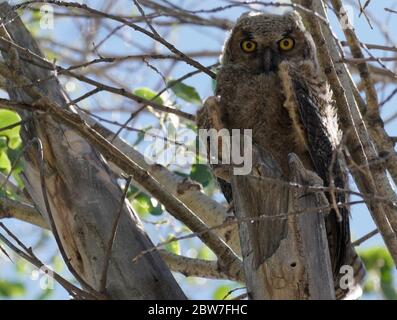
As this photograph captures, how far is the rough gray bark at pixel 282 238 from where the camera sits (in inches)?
104

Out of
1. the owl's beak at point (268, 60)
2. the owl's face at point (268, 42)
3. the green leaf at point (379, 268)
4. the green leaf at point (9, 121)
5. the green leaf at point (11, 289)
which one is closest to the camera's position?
the green leaf at point (9, 121)

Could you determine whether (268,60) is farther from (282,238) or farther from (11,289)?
(11,289)

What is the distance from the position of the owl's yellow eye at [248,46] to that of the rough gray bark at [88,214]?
4.04 ft

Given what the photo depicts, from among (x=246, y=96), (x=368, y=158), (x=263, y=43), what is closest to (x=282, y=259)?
(x=368, y=158)

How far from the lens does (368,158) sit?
3.25 m

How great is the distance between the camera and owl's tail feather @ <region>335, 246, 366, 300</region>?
337cm

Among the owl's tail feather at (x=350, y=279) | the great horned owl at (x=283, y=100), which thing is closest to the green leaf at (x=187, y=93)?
the great horned owl at (x=283, y=100)

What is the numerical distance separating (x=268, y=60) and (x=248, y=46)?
25 cm

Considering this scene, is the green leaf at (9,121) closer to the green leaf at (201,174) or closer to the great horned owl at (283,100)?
the great horned owl at (283,100)

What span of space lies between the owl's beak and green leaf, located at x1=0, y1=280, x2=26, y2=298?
3.38 meters

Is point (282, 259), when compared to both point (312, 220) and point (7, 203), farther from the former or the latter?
point (7, 203)

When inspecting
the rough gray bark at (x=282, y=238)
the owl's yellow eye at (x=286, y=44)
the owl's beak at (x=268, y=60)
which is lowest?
the rough gray bark at (x=282, y=238)
